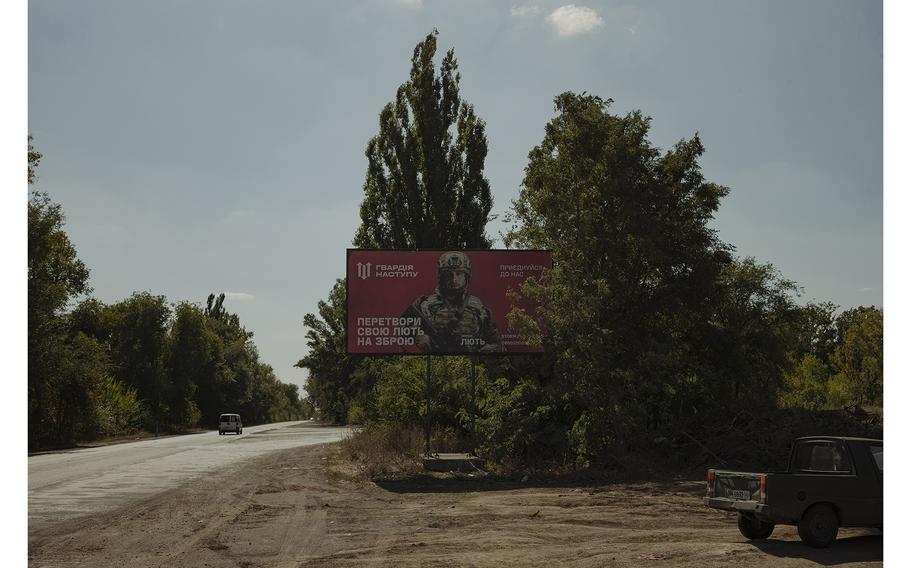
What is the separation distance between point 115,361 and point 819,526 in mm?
75578

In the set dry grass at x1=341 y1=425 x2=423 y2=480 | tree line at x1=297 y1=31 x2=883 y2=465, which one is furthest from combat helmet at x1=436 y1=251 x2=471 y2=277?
dry grass at x1=341 y1=425 x2=423 y2=480

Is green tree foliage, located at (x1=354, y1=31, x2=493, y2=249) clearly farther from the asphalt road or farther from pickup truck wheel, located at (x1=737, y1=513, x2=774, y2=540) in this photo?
pickup truck wheel, located at (x1=737, y1=513, x2=774, y2=540)

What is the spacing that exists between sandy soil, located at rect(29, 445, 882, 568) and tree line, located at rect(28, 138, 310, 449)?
96.5ft

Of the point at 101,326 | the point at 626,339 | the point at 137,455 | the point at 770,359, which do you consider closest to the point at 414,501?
the point at 626,339

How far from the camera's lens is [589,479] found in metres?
21.3

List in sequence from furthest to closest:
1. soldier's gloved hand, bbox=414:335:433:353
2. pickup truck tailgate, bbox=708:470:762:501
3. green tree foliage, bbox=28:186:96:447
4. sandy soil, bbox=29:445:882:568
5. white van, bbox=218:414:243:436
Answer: white van, bbox=218:414:243:436
green tree foliage, bbox=28:186:96:447
soldier's gloved hand, bbox=414:335:433:353
pickup truck tailgate, bbox=708:470:762:501
sandy soil, bbox=29:445:882:568

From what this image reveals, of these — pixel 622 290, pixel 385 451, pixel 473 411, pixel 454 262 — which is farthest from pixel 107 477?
pixel 622 290

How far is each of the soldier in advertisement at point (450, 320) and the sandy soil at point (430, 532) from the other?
538 cm

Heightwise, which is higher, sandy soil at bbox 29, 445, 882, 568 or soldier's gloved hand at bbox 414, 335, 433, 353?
soldier's gloved hand at bbox 414, 335, 433, 353

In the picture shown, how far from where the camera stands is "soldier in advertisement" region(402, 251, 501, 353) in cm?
2464

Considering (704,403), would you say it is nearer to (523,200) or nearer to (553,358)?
(553,358)

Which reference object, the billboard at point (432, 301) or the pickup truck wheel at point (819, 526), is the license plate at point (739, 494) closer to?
the pickup truck wheel at point (819, 526)

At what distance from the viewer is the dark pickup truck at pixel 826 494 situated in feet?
36.4

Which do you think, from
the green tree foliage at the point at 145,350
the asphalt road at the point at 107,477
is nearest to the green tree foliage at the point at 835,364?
the asphalt road at the point at 107,477
